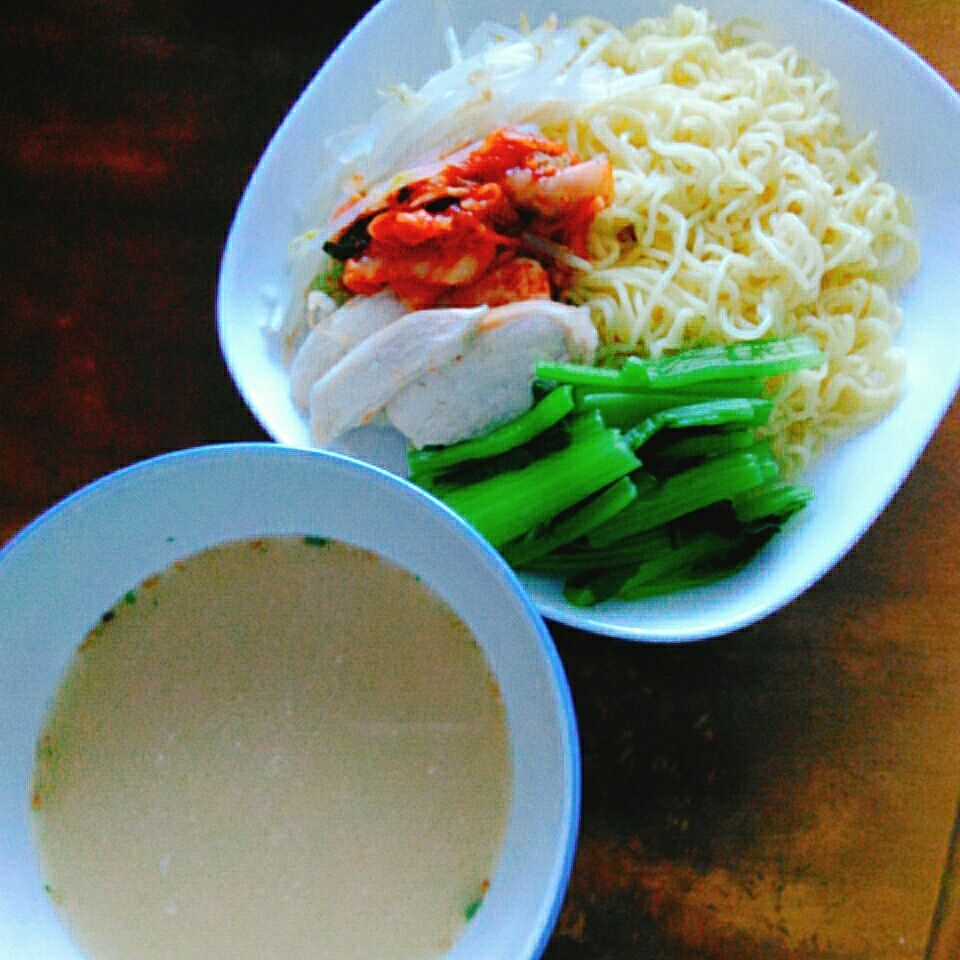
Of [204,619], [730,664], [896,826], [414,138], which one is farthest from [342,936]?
[414,138]

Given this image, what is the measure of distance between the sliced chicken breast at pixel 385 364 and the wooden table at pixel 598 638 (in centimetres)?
26

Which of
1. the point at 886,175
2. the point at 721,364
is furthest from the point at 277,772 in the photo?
the point at 886,175

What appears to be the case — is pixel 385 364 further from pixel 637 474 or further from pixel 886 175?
pixel 886 175

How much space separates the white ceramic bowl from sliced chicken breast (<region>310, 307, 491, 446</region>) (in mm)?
285

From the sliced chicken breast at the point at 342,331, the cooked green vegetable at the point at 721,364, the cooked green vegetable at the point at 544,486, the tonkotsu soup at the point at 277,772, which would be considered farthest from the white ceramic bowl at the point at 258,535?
the cooked green vegetable at the point at 721,364

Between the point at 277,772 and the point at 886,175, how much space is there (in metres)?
1.51

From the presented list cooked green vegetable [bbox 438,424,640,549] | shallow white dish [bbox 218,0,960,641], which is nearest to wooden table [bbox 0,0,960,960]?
shallow white dish [bbox 218,0,960,641]

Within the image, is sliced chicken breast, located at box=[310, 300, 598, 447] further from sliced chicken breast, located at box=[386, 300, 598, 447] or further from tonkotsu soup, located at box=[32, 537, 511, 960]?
tonkotsu soup, located at box=[32, 537, 511, 960]

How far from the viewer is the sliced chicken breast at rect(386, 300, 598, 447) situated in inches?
59.0

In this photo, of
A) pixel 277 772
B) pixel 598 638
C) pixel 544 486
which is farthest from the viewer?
pixel 598 638

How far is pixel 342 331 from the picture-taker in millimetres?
1582

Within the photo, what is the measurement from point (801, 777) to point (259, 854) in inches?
37.0

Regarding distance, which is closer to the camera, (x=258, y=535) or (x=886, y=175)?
(x=258, y=535)

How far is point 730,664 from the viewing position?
1596 millimetres
